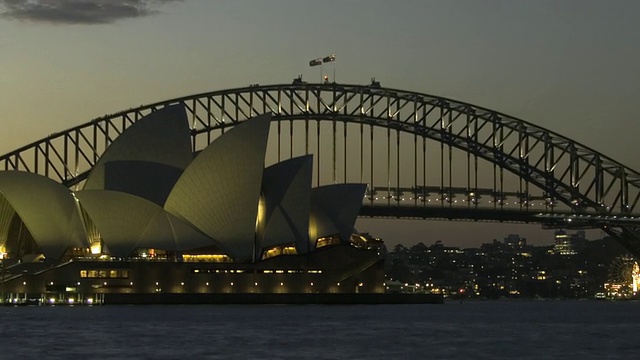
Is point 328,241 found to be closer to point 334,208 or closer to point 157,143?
point 334,208

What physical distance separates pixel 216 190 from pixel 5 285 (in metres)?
18.0

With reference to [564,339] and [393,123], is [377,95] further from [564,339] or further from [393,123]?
[564,339]

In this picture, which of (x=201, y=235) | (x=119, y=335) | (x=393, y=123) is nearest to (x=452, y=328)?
(x=119, y=335)

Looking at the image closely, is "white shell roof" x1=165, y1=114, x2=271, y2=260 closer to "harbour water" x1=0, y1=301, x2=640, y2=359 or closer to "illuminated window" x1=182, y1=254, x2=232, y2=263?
"illuminated window" x1=182, y1=254, x2=232, y2=263

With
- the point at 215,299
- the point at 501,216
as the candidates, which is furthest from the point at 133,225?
the point at 501,216

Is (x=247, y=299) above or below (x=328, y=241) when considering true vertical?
below

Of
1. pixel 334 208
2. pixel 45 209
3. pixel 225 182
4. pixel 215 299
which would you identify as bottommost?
pixel 215 299

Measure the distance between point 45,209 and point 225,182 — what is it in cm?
1474

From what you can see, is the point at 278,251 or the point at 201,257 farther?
the point at 278,251

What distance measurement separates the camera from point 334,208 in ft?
357

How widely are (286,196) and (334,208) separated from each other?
7670 millimetres

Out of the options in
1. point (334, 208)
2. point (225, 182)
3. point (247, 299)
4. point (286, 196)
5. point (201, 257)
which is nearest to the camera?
point (225, 182)

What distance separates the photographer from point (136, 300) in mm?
103625

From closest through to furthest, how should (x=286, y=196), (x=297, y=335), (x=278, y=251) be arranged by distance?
(x=297, y=335)
(x=286, y=196)
(x=278, y=251)
